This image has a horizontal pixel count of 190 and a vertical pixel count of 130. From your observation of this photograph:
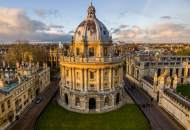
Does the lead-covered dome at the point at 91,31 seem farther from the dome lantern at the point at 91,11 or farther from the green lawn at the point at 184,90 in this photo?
the green lawn at the point at 184,90

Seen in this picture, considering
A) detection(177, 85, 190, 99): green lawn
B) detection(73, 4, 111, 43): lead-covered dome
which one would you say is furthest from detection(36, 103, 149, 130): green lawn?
detection(177, 85, 190, 99): green lawn

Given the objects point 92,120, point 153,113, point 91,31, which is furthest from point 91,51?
point 153,113

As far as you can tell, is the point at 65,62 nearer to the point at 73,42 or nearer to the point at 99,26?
the point at 73,42

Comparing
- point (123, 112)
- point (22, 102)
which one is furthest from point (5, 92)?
point (123, 112)

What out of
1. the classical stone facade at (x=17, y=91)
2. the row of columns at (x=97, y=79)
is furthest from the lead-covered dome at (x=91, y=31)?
the classical stone facade at (x=17, y=91)

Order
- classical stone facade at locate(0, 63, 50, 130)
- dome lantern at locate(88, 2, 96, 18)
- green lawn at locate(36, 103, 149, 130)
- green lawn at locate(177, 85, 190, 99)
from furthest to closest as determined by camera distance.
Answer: green lawn at locate(177, 85, 190, 99) → dome lantern at locate(88, 2, 96, 18) → green lawn at locate(36, 103, 149, 130) → classical stone facade at locate(0, 63, 50, 130)

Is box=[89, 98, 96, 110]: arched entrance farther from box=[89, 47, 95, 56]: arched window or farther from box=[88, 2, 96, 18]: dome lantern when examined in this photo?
box=[88, 2, 96, 18]: dome lantern

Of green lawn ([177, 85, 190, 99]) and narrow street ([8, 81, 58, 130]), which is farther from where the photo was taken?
green lawn ([177, 85, 190, 99])
